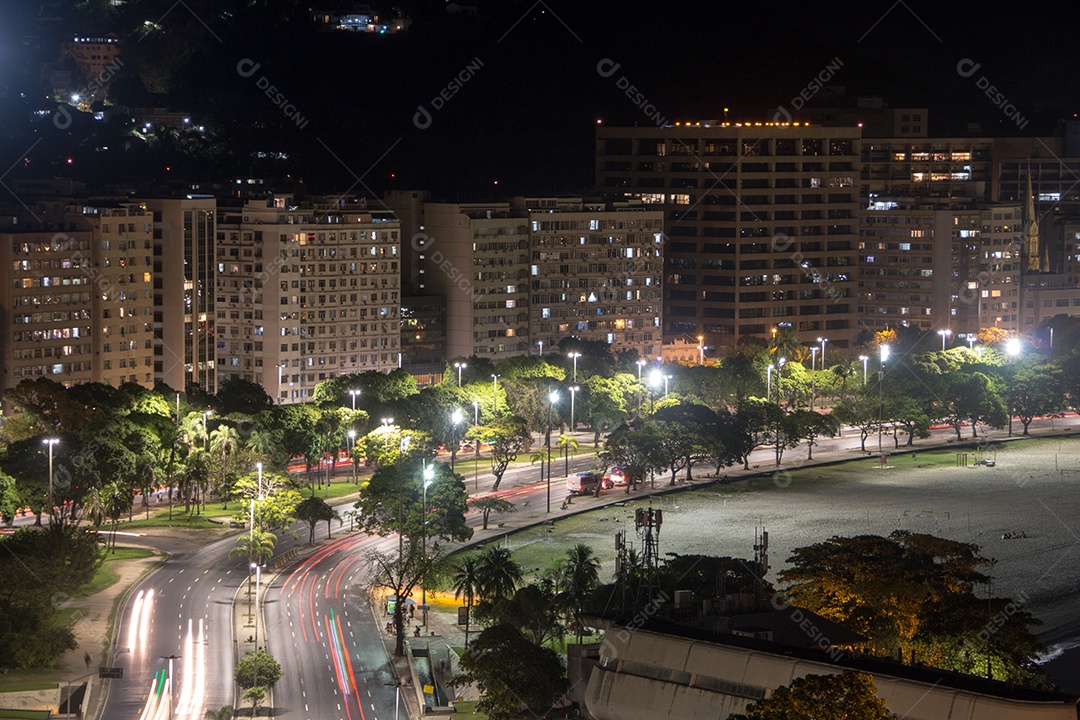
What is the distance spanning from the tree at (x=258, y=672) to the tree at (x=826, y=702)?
27026mm

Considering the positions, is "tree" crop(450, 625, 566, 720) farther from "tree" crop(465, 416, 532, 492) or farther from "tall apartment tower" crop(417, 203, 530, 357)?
"tall apartment tower" crop(417, 203, 530, 357)

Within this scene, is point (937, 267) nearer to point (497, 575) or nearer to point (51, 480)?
point (51, 480)

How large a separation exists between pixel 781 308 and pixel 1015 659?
12286 cm

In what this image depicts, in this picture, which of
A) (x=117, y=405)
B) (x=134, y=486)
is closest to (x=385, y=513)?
(x=134, y=486)

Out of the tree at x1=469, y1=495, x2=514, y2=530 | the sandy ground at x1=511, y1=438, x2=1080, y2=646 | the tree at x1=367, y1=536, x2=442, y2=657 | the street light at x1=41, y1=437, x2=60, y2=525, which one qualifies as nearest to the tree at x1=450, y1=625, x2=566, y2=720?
the tree at x1=367, y1=536, x2=442, y2=657

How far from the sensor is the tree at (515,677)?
63344 mm

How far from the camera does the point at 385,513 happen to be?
94.7 metres

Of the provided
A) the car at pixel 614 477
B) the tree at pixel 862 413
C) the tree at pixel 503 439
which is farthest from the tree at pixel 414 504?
the tree at pixel 862 413

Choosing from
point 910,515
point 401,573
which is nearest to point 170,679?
point 401,573

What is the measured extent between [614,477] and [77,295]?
4272cm

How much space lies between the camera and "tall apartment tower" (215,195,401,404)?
14312 cm

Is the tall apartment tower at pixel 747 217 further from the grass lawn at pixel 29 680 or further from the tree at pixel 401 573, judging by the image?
the grass lawn at pixel 29 680

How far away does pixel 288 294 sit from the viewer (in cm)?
14388

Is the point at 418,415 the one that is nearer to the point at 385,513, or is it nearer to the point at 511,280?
the point at 385,513
